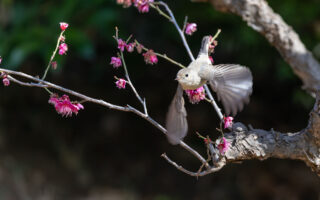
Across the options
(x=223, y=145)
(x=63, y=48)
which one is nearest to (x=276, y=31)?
(x=223, y=145)

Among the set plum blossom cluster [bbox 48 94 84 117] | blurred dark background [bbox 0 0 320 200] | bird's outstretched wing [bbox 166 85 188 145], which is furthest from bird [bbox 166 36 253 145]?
blurred dark background [bbox 0 0 320 200]

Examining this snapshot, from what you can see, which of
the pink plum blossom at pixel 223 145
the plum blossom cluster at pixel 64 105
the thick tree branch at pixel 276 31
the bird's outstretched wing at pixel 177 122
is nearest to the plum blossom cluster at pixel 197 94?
the bird's outstretched wing at pixel 177 122

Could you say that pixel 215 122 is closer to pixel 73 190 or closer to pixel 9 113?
pixel 73 190

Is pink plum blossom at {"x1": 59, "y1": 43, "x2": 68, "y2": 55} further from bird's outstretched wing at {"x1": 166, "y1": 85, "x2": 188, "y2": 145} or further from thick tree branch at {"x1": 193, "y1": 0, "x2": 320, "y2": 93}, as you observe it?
thick tree branch at {"x1": 193, "y1": 0, "x2": 320, "y2": 93}

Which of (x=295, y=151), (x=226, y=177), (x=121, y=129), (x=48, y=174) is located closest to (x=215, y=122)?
(x=226, y=177)

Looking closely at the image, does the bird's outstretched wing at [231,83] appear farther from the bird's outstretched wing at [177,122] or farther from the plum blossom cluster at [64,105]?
the plum blossom cluster at [64,105]

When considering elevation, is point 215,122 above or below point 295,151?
below
